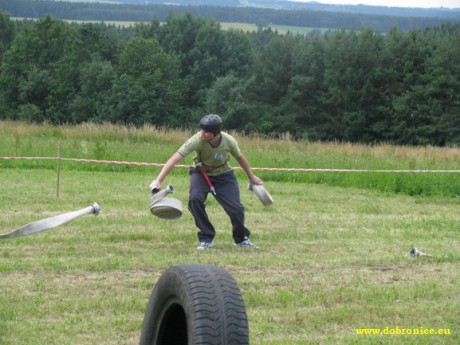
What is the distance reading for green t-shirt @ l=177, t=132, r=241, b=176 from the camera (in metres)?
9.99

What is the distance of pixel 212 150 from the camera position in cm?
1015

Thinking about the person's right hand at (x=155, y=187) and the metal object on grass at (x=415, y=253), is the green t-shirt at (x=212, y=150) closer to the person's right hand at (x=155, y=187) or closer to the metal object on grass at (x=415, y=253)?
the person's right hand at (x=155, y=187)

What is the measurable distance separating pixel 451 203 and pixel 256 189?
6.48m

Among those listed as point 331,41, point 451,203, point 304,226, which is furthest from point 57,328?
point 331,41

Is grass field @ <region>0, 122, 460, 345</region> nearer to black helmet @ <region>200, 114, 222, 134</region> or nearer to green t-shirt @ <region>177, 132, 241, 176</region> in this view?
green t-shirt @ <region>177, 132, 241, 176</region>

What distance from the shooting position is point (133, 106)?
71125 millimetres

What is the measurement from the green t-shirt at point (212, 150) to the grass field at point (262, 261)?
1.00 metres

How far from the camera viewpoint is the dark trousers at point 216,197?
10437 mm

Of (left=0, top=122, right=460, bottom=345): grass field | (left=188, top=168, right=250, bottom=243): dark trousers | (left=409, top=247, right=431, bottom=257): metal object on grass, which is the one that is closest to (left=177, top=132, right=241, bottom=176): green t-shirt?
(left=188, top=168, right=250, bottom=243): dark trousers

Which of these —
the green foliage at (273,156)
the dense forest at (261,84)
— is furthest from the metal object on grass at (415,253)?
→ the dense forest at (261,84)

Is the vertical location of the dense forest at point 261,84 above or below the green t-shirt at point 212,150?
below

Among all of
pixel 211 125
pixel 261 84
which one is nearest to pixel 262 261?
pixel 211 125

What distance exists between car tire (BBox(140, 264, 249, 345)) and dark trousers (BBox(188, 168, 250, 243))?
Result: 5.28m

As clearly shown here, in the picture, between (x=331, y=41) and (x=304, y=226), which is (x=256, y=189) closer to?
(x=304, y=226)
